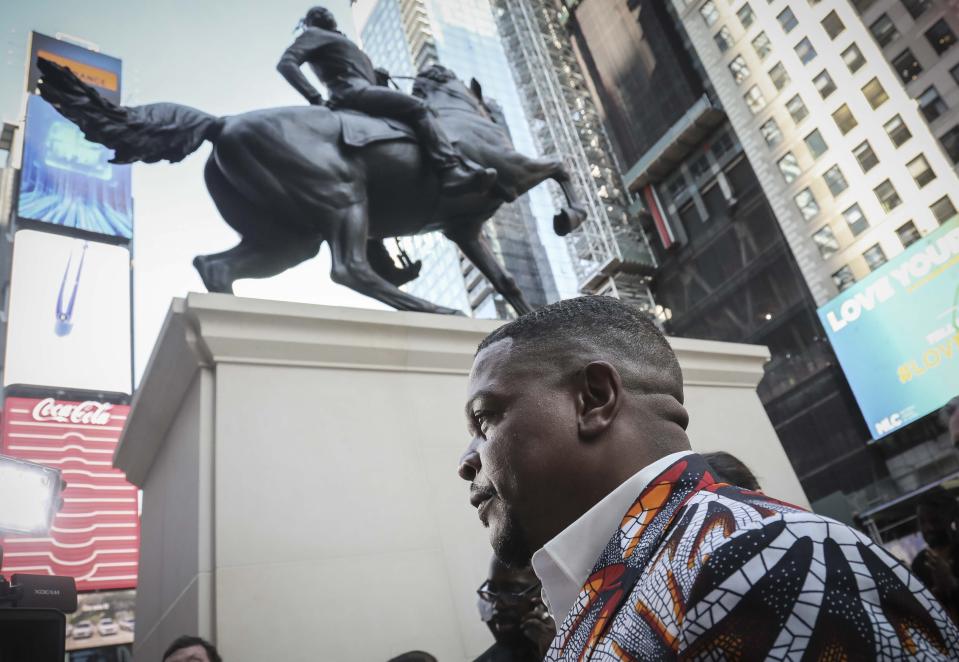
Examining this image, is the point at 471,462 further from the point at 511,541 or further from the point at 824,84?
the point at 824,84

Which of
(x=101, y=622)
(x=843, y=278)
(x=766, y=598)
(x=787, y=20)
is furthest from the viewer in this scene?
(x=787, y=20)

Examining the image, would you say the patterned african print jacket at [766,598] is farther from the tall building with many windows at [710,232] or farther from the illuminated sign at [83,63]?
the illuminated sign at [83,63]

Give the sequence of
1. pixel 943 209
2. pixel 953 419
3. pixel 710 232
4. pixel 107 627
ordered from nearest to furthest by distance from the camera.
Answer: pixel 953 419
pixel 107 627
pixel 943 209
pixel 710 232

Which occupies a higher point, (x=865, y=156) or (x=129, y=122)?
(x=865, y=156)

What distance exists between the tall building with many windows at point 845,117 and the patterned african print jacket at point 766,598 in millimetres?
37453

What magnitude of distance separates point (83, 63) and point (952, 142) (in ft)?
146

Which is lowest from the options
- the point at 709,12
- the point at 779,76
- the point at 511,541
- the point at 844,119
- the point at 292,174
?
the point at 511,541

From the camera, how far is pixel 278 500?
3969 millimetres

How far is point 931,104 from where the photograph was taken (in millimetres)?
33250

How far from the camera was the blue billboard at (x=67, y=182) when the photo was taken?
36.1m

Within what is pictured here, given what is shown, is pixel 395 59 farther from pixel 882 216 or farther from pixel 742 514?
pixel 742 514

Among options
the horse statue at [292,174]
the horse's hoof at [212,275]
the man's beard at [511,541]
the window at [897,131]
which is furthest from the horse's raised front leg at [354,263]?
the window at [897,131]

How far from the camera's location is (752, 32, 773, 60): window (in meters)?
41.8

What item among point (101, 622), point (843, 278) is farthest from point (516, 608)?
point (843, 278)
